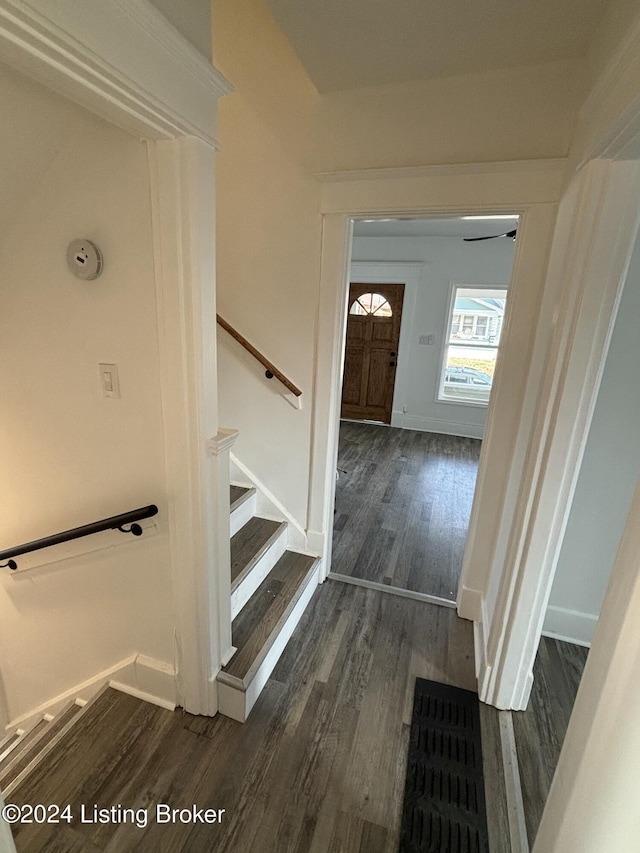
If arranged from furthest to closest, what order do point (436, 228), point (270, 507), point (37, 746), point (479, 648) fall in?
point (436, 228), point (270, 507), point (479, 648), point (37, 746)

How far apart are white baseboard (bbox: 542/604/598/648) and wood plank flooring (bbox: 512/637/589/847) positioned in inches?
1.5

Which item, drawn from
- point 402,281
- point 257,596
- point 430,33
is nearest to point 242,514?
point 257,596

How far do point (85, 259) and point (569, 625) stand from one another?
8.94ft

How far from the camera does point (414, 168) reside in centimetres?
175

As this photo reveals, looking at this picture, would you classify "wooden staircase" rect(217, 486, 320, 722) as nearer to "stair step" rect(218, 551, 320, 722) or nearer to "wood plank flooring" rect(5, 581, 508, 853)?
"stair step" rect(218, 551, 320, 722)

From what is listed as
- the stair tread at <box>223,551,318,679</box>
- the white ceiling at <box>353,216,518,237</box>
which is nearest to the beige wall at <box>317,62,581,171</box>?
the stair tread at <box>223,551,318,679</box>

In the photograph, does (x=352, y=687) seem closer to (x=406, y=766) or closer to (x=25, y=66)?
(x=406, y=766)

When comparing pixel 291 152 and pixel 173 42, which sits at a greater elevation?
pixel 291 152

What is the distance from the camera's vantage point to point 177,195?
3.61ft

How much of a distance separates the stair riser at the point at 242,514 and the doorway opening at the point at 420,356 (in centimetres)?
133

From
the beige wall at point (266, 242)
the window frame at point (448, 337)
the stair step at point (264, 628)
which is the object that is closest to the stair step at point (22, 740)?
the stair step at point (264, 628)

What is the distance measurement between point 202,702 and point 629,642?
1566 millimetres

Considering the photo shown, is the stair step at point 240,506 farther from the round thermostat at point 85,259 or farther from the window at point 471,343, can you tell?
the window at point 471,343

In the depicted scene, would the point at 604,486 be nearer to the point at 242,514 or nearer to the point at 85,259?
the point at 242,514
